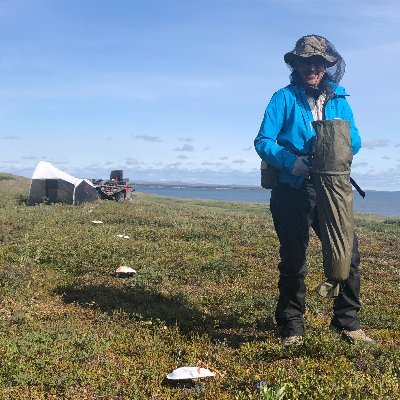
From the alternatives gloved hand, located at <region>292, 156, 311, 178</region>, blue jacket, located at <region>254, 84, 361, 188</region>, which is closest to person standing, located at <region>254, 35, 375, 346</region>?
blue jacket, located at <region>254, 84, 361, 188</region>

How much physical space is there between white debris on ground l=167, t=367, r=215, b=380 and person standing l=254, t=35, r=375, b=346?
60.5 inches

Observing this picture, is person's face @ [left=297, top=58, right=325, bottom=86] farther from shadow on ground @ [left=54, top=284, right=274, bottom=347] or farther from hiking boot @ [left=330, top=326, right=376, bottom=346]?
shadow on ground @ [left=54, top=284, right=274, bottom=347]

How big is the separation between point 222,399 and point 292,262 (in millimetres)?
2212

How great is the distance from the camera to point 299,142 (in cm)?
656

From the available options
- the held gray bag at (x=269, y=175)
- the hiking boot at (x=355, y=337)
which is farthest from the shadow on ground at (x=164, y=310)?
the held gray bag at (x=269, y=175)

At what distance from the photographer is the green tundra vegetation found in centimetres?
557

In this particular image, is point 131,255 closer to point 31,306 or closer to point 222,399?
point 31,306

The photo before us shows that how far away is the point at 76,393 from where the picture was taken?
17.9ft

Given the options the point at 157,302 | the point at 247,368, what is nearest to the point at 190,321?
the point at 157,302

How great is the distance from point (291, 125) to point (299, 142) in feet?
0.88

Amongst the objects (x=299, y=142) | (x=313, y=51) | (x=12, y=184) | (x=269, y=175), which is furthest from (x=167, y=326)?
(x=12, y=184)

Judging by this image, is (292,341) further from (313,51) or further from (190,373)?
Answer: (313,51)

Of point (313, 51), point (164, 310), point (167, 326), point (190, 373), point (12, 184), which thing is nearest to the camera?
point (190, 373)

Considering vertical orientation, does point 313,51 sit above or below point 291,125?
above
